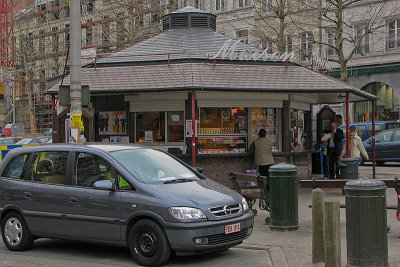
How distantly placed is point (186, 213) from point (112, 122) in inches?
392

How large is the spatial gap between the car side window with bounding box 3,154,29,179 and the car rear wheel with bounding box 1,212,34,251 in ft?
2.11

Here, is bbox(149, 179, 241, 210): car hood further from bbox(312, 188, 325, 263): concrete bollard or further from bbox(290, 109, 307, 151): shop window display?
bbox(290, 109, 307, 151): shop window display

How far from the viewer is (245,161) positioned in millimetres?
16000

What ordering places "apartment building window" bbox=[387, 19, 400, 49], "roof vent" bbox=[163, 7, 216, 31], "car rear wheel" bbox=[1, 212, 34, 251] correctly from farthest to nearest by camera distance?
"apartment building window" bbox=[387, 19, 400, 49] → "roof vent" bbox=[163, 7, 216, 31] → "car rear wheel" bbox=[1, 212, 34, 251]

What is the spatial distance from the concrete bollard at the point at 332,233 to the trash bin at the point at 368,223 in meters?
0.32

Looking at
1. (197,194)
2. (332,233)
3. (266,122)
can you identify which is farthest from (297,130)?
(332,233)

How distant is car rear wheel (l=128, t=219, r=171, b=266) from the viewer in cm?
741

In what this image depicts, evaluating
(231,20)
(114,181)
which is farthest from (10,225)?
(231,20)

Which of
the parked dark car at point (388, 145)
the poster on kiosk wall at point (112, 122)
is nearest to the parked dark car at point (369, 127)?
the parked dark car at point (388, 145)

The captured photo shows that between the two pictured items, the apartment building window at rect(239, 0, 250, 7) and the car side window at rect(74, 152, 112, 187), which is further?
the apartment building window at rect(239, 0, 250, 7)

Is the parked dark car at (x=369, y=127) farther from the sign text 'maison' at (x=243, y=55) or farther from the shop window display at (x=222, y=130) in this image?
the shop window display at (x=222, y=130)

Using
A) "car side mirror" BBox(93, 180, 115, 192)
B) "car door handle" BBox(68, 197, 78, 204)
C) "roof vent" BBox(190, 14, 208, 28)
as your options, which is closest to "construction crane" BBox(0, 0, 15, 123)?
"roof vent" BBox(190, 14, 208, 28)

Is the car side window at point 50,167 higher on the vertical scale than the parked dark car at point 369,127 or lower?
lower

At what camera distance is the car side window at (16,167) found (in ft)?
30.2
